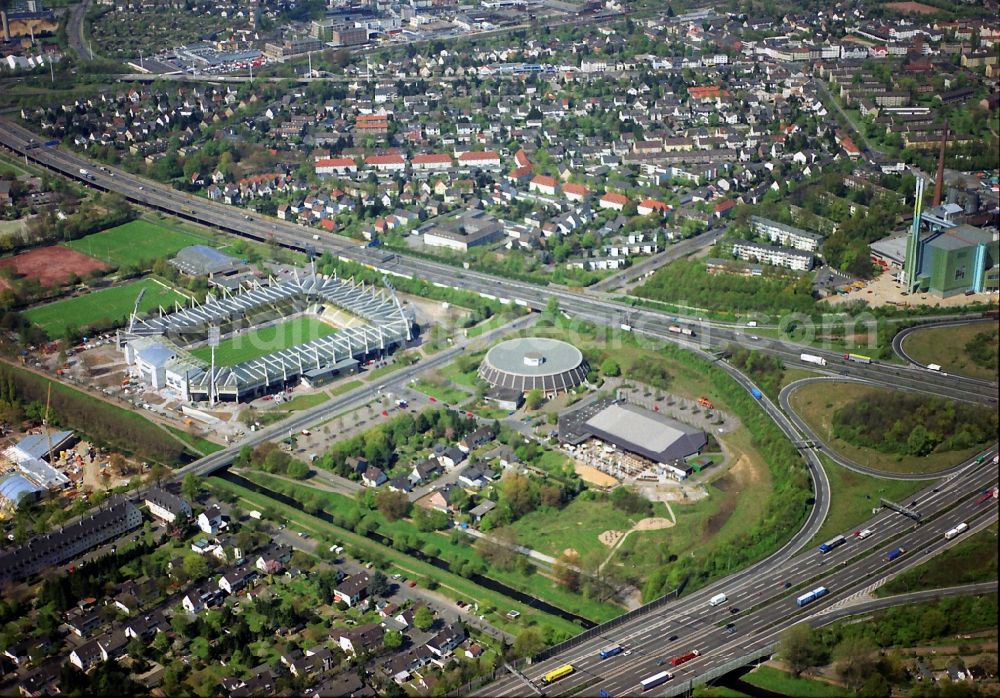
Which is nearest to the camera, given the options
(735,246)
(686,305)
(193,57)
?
(686,305)

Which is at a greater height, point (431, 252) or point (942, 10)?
point (942, 10)

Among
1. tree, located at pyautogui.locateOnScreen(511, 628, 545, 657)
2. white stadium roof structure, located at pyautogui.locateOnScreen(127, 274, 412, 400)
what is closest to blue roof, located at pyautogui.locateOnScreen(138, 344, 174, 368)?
white stadium roof structure, located at pyautogui.locateOnScreen(127, 274, 412, 400)

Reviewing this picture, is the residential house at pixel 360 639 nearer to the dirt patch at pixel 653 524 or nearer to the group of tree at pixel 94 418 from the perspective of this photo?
the dirt patch at pixel 653 524

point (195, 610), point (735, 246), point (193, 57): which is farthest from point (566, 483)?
point (193, 57)

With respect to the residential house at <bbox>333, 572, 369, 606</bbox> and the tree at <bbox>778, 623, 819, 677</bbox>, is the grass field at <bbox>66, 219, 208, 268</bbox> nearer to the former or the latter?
the residential house at <bbox>333, 572, 369, 606</bbox>

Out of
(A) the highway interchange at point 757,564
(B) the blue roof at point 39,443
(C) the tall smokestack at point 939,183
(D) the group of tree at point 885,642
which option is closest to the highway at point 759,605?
(A) the highway interchange at point 757,564

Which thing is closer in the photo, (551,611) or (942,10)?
(551,611)

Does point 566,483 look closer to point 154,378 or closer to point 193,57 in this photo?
point 154,378
